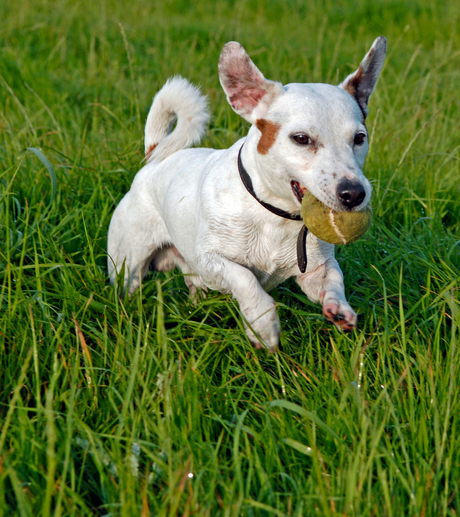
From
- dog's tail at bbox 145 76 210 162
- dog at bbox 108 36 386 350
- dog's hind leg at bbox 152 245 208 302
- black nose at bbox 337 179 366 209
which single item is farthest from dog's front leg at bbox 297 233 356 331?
dog's tail at bbox 145 76 210 162

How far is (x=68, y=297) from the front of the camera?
2758 mm

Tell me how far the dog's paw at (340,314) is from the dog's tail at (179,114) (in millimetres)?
1546

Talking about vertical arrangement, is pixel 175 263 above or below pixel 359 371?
below

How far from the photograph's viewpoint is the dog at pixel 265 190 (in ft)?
7.91

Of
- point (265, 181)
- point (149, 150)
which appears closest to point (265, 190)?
point (265, 181)

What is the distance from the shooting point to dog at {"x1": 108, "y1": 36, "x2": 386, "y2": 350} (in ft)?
7.91

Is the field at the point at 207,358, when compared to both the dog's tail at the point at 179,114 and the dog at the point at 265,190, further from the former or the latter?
the dog's tail at the point at 179,114

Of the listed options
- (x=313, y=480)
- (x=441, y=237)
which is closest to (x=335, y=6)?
(x=441, y=237)

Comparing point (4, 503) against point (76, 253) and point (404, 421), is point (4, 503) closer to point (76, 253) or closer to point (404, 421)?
point (404, 421)

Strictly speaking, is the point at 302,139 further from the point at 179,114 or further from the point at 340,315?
the point at 179,114

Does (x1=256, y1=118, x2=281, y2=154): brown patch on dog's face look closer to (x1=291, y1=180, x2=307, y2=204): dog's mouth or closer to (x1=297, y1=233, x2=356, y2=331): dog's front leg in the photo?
(x1=291, y1=180, x2=307, y2=204): dog's mouth

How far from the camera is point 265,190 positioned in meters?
2.66

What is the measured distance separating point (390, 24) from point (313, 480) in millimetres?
7632

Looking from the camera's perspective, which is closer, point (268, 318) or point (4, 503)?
point (4, 503)
